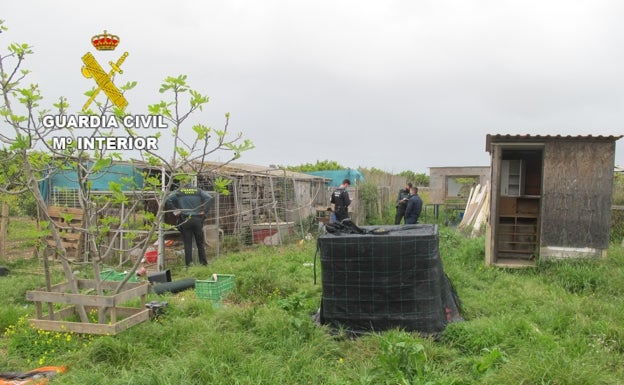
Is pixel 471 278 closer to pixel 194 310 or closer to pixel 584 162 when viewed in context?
pixel 584 162

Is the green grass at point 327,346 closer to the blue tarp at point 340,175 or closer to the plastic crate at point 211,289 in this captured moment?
the plastic crate at point 211,289

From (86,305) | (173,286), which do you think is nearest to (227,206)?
(173,286)

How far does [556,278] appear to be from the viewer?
7598 millimetres

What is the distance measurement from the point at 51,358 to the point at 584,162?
8735mm

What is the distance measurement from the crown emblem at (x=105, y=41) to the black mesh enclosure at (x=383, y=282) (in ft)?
16.0

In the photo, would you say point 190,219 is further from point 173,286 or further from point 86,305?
point 86,305

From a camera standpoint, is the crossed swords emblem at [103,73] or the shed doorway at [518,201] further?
the shed doorway at [518,201]

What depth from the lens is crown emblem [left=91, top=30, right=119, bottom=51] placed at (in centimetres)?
723

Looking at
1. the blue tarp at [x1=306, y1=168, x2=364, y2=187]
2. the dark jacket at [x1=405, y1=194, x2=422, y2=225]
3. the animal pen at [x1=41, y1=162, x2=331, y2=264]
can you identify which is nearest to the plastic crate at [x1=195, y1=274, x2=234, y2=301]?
the animal pen at [x1=41, y1=162, x2=331, y2=264]

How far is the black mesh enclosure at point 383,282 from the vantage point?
16.3 ft

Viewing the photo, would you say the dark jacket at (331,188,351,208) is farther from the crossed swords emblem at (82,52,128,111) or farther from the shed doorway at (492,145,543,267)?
the crossed swords emblem at (82,52,128,111)

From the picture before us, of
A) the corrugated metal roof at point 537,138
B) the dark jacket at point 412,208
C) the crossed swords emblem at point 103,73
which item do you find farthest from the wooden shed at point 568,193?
the crossed swords emblem at point 103,73

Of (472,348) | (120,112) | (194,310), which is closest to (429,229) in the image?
(472,348)

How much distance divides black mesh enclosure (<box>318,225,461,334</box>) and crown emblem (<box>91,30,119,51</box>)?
488cm
